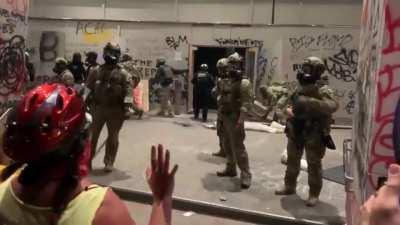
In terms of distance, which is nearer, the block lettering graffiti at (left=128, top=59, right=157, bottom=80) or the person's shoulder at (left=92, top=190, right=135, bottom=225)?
the person's shoulder at (left=92, top=190, right=135, bottom=225)

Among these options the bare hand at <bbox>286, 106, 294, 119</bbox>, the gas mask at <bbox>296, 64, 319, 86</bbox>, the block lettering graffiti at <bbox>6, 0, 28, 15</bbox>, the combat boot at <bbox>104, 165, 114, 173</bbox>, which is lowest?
the combat boot at <bbox>104, 165, 114, 173</bbox>

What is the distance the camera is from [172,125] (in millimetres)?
12711

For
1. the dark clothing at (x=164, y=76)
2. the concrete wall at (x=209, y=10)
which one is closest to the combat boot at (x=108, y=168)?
the dark clothing at (x=164, y=76)

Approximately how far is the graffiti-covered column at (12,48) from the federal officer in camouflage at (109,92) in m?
1.54

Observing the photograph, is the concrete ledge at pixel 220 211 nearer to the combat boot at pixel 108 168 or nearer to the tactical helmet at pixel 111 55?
the combat boot at pixel 108 168

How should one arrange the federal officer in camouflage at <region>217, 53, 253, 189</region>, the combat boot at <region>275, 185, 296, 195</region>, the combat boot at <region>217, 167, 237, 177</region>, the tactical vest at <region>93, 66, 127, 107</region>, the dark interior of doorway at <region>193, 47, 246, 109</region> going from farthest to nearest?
the dark interior of doorway at <region>193, 47, 246, 109</region> → the combat boot at <region>217, 167, 237, 177</region> → the tactical vest at <region>93, 66, 127, 107</region> → the federal officer in camouflage at <region>217, 53, 253, 189</region> → the combat boot at <region>275, 185, 296, 195</region>

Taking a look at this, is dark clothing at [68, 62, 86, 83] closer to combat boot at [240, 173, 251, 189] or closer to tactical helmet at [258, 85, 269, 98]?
combat boot at [240, 173, 251, 189]

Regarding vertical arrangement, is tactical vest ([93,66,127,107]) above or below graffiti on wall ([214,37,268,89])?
below

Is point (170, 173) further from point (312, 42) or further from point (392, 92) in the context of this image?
point (312, 42)

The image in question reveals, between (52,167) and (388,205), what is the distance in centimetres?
104

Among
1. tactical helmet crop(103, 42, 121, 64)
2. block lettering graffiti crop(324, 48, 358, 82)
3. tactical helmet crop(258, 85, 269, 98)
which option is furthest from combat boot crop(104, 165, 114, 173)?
block lettering graffiti crop(324, 48, 358, 82)

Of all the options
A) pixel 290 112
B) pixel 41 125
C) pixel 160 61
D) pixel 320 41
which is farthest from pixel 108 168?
pixel 320 41

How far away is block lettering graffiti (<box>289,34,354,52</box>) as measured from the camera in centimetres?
1450

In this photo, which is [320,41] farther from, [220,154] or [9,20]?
[9,20]
